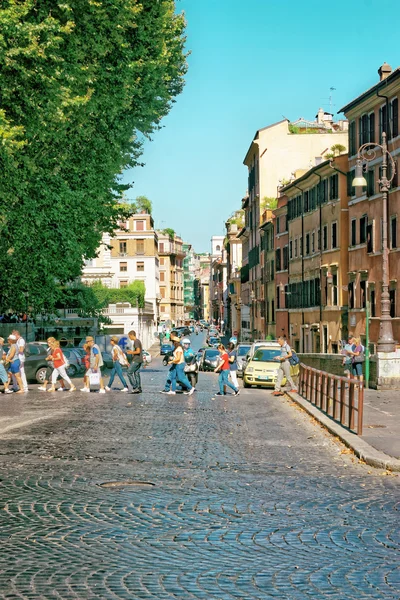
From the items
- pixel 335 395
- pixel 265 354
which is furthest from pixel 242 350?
pixel 335 395

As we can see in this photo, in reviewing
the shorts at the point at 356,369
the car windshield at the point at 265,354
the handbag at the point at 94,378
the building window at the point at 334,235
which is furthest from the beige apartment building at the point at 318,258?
the handbag at the point at 94,378

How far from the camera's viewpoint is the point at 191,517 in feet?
29.6

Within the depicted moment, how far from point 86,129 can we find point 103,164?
2448 millimetres

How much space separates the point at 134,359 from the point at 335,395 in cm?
961

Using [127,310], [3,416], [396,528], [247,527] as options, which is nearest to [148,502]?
[247,527]

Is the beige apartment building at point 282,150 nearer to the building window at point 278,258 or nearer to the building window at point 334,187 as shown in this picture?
the building window at point 278,258

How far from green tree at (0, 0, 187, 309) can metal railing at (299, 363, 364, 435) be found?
8616mm

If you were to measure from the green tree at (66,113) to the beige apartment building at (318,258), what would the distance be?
21120 mm

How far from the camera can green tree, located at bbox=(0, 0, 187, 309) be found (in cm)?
2286

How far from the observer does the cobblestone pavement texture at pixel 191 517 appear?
6695 millimetres

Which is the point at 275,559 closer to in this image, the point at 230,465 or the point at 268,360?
the point at 230,465

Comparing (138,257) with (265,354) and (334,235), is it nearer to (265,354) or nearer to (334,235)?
(334,235)

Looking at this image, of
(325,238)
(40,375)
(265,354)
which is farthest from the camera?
(325,238)

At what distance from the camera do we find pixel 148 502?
974 centimetres
